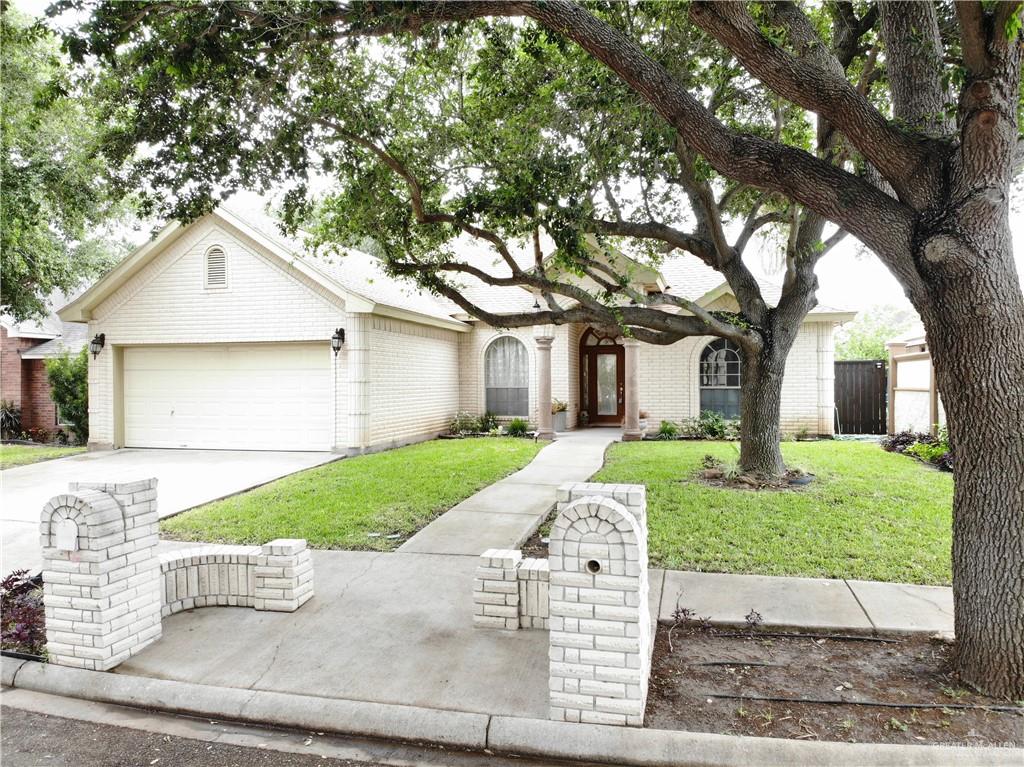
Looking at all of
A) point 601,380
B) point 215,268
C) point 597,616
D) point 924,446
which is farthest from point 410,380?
point 597,616

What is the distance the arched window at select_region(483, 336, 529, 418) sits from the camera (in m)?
16.9

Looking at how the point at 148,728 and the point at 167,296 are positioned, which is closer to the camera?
the point at 148,728

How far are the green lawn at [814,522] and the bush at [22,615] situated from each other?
4.96 meters

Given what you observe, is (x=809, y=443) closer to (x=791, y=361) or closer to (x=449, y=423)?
(x=791, y=361)

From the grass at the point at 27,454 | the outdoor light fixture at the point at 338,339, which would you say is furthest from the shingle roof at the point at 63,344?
the outdoor light fixture at the point at 338,339

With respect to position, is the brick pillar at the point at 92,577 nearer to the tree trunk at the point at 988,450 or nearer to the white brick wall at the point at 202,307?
the tree trunk at the point at 988,450

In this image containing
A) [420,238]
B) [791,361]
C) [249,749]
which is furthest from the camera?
[791,361]

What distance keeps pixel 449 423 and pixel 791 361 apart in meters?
8.94

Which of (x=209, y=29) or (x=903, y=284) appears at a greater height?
(x=209, y=29)

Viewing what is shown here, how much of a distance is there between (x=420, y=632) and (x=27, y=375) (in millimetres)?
19948

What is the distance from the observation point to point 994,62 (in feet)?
11.2

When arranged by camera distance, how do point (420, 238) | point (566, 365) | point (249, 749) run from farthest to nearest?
1. point (566, 365)
2. point (420, 238)
3. point (249, 749)

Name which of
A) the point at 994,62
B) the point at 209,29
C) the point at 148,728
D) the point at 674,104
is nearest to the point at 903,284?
the point at 994,62

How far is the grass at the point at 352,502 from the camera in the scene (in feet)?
22.1
